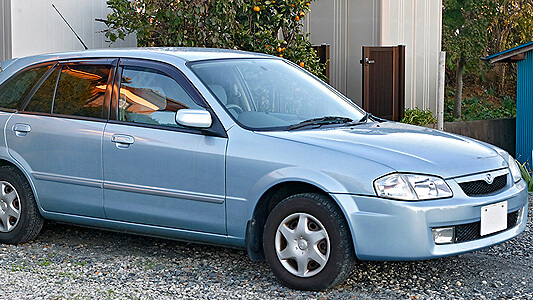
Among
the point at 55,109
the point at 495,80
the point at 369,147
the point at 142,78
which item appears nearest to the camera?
the point at 369,147

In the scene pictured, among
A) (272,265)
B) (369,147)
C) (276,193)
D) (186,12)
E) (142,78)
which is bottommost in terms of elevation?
(272,265)

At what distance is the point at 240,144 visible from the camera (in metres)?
5.15

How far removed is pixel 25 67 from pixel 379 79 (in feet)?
30.5

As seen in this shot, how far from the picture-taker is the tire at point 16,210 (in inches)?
243

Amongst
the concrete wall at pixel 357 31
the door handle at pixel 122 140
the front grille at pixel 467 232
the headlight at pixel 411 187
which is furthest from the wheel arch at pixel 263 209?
the concrete wall at pixel 357 31

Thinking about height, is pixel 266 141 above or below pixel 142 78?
below

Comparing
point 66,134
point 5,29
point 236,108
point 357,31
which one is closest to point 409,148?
point 236,108

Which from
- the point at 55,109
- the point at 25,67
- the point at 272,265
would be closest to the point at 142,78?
the point at 55,109

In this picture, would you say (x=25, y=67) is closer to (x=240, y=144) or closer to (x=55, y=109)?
(x=55, y=109)

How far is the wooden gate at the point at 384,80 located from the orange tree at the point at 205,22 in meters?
3.65

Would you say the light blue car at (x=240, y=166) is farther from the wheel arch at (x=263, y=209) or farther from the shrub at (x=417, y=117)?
the shrub at (x=417, y=117)

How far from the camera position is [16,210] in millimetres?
6242

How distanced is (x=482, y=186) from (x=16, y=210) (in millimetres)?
3571

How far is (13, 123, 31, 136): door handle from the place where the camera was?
6.12 m
